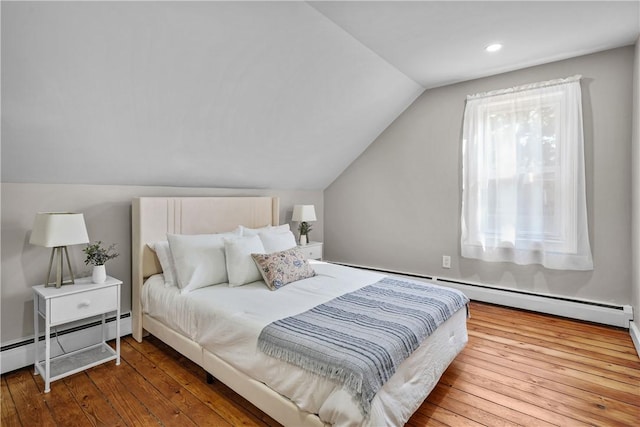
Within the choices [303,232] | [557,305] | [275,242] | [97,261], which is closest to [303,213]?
[303,232]

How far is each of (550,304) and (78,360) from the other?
406cm

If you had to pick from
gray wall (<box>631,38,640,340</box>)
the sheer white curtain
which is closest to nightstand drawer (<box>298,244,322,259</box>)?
the sheer white curtain

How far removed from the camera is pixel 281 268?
2559 millimetres

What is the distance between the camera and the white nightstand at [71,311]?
81.6 inches

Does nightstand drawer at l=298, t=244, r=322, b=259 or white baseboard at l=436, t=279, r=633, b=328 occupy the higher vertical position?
nightstand drawer at l=298, t=244, r=322, b=259

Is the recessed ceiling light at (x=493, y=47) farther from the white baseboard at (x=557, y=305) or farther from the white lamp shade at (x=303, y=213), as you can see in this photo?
the white lamp shade at (x=303, y=213)

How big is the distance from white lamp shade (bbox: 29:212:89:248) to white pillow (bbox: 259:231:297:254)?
51.8 inches

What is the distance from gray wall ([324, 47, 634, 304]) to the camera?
2.97 metres

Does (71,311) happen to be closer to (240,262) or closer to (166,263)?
(166,263)

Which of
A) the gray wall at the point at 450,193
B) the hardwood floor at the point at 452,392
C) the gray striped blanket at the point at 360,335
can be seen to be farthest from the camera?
the gray wall at the point at 450,193

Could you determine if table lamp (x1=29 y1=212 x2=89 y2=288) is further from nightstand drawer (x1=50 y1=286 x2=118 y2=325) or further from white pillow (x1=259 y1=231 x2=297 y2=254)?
white pillow (x1=259 y1=231 x2=297 y2=254)

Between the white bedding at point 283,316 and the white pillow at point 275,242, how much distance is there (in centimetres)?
39

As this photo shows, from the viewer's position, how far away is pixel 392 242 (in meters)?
4.39

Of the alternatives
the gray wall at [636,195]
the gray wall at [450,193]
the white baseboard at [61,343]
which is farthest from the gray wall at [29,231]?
the gray wall at [636,195]
